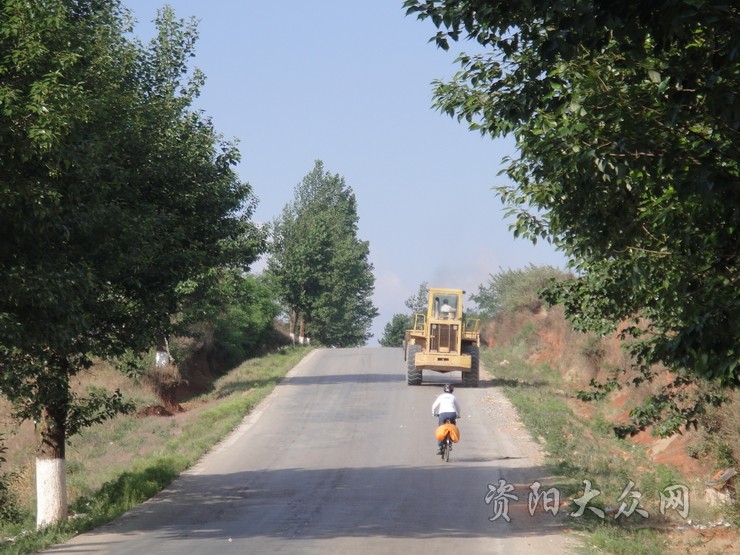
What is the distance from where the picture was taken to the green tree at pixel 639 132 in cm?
648

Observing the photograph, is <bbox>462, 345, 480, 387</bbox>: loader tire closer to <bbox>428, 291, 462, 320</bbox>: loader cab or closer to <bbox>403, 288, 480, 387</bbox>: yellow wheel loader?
<bbox>403, 288, 480, 387</bbox>: yellow wheel loader

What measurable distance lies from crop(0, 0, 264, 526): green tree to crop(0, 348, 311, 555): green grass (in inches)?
56.8

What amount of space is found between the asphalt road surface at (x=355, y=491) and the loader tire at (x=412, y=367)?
8.35ft

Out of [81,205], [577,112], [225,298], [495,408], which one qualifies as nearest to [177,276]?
[81,205]

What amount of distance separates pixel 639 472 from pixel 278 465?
8.03 meters

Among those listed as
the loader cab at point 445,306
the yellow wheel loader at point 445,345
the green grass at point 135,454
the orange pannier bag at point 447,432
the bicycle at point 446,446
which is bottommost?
the green grass at point 135,454

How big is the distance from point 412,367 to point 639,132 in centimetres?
2509

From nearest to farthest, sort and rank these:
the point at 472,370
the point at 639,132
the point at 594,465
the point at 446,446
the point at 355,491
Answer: the point at 639,132, the point at 355,491, the point at 594,465, the point at 446,446, the point at 472,370

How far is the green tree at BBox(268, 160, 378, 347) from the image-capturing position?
6681 cm

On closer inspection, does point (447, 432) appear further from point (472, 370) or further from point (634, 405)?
point (472, 370)

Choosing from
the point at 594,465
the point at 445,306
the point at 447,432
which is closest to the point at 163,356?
the point at 445,306

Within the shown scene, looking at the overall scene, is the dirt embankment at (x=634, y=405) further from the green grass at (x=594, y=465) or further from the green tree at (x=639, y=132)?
the green tree at (x=639, y=132)

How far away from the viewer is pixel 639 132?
8.14m

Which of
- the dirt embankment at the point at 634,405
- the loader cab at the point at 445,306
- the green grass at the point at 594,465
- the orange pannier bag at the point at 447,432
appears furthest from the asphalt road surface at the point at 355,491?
the loader cab at the point at 445,306
